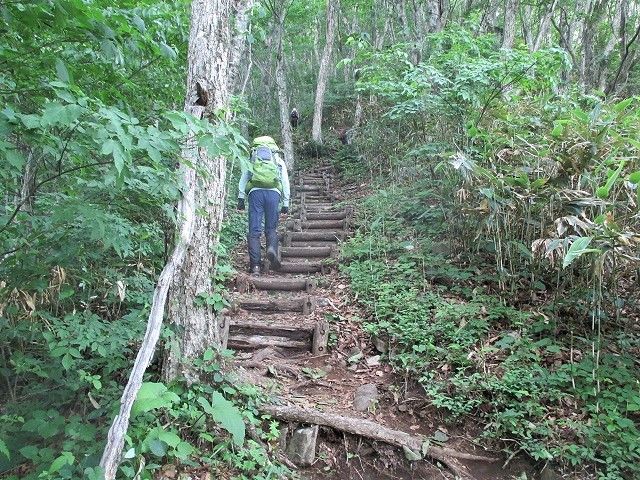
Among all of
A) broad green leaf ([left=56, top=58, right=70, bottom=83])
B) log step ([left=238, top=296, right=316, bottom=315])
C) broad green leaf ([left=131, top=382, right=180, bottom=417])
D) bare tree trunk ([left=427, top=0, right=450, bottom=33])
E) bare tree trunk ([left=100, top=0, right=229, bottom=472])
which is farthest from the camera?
bare tree trunk ([left=427, top=0, right=450, bottom=33])

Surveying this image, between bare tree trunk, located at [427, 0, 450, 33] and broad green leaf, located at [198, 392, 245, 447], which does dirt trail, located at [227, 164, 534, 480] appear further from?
bare tree trunk, located at [427, 0, 450, 33]

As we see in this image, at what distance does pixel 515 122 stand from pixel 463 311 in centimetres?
273

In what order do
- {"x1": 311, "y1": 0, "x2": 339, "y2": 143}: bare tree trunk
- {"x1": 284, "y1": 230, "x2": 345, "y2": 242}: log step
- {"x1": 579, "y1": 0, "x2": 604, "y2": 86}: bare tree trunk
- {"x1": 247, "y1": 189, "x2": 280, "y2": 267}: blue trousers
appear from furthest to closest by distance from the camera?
{"x1": 311, "y1": 0, "x2": 339, "y2": 143}: bare tree trunk → {"x1": 579, "y1": 0, "x2": 604, "y2": 86}: bare tree trunk → {"x1": 284, "y1": 230, "x2": 345, "y2": 242}: log step → {"x1": 247, "y1": 189, "x2": 280, "y2": 267}: blue trousers

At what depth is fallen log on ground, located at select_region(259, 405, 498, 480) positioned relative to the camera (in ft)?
11.1

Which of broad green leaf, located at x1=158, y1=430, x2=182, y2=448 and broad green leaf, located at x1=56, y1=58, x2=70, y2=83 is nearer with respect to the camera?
broad green leaf, located at x1=56, y1=58, x2=70, y2=83

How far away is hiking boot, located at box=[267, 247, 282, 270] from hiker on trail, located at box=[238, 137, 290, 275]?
0.05 meters

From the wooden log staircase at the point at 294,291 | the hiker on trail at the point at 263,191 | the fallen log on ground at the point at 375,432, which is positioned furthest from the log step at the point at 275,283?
the fallen log on ground at the point at 375,432

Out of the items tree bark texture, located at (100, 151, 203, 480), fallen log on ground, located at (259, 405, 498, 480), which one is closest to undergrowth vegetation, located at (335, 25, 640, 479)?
fallen log on ground, located at (259, 405, 498, 480)

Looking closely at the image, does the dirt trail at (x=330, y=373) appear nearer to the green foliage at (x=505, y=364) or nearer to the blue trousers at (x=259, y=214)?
the green foliage at (x=505, y=364)

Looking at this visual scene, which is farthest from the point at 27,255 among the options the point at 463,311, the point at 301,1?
the point at 301,1

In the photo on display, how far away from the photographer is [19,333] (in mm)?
3107

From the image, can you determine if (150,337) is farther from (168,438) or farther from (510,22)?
(510,22)

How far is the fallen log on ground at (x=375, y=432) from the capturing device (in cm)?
338

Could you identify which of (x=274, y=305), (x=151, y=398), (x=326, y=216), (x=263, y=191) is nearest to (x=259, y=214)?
(x=263, y=191)
